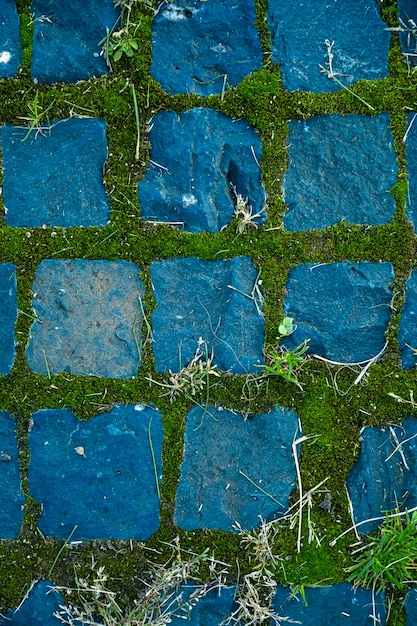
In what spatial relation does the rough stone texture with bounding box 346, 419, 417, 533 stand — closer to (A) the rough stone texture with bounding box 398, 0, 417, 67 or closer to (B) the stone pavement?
(B) the stone pavement

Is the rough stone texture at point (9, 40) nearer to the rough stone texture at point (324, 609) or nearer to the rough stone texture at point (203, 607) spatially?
the rough stone texture at point (203, 607)

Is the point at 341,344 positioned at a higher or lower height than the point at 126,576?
higher

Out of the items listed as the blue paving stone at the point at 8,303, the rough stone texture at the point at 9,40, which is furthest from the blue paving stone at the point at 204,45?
the blue paving stone at the point at 8,303

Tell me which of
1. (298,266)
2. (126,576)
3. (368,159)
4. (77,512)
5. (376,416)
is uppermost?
(368,159)

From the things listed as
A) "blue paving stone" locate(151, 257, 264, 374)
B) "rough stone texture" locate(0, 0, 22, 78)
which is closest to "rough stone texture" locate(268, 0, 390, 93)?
"blue paving stone" locate(151, 257, 264, 374)

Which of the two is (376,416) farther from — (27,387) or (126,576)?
(27,387)

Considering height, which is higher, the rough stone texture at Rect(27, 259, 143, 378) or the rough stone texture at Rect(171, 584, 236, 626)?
the rough stone texture at Rect(27, 259, 143, 378)

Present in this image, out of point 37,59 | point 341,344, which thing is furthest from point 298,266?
point 37,59
